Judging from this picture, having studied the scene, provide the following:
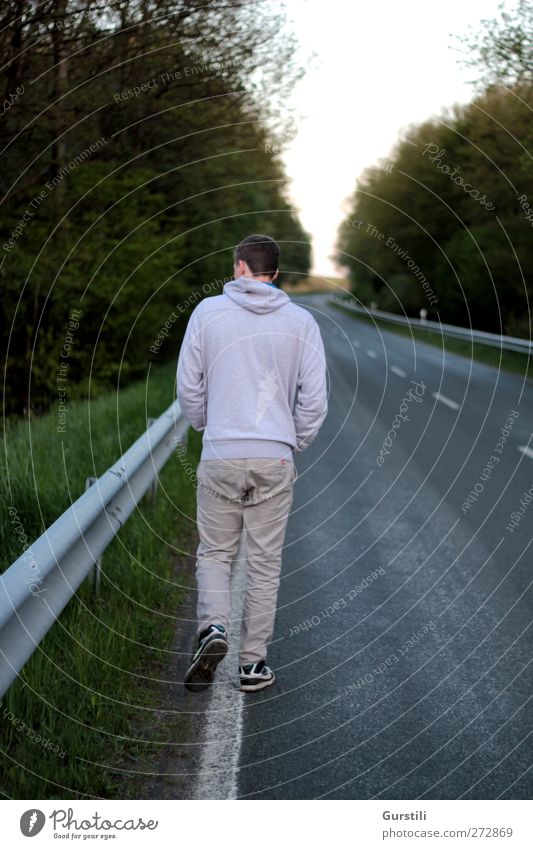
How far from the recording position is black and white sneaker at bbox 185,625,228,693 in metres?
4.98

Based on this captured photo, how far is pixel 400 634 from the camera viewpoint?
5.99 m

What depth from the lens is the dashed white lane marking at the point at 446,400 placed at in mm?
17812

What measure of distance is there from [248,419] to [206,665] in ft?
3.73

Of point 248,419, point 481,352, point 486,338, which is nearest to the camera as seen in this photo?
point 248,419

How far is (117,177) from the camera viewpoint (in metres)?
16.4

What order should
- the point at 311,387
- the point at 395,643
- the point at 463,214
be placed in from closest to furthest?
the point at 311,387
the point at 395,643
the point at 463,214

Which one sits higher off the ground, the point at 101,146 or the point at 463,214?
the point at 463,214

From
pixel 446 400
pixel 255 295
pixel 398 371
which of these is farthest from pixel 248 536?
pixel 398 371

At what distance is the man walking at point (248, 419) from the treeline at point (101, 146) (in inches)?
245

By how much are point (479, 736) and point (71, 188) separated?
12575 millimetres

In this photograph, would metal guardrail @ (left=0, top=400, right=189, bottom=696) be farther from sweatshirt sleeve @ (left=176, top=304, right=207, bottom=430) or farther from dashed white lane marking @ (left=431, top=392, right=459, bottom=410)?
dashed white lane marking @ (left=431, top=392, right=459, bottom=410)

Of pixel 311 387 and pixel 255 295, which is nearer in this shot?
pixel 255 295

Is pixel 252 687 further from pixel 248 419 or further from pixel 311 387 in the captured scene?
pixel 311 387
